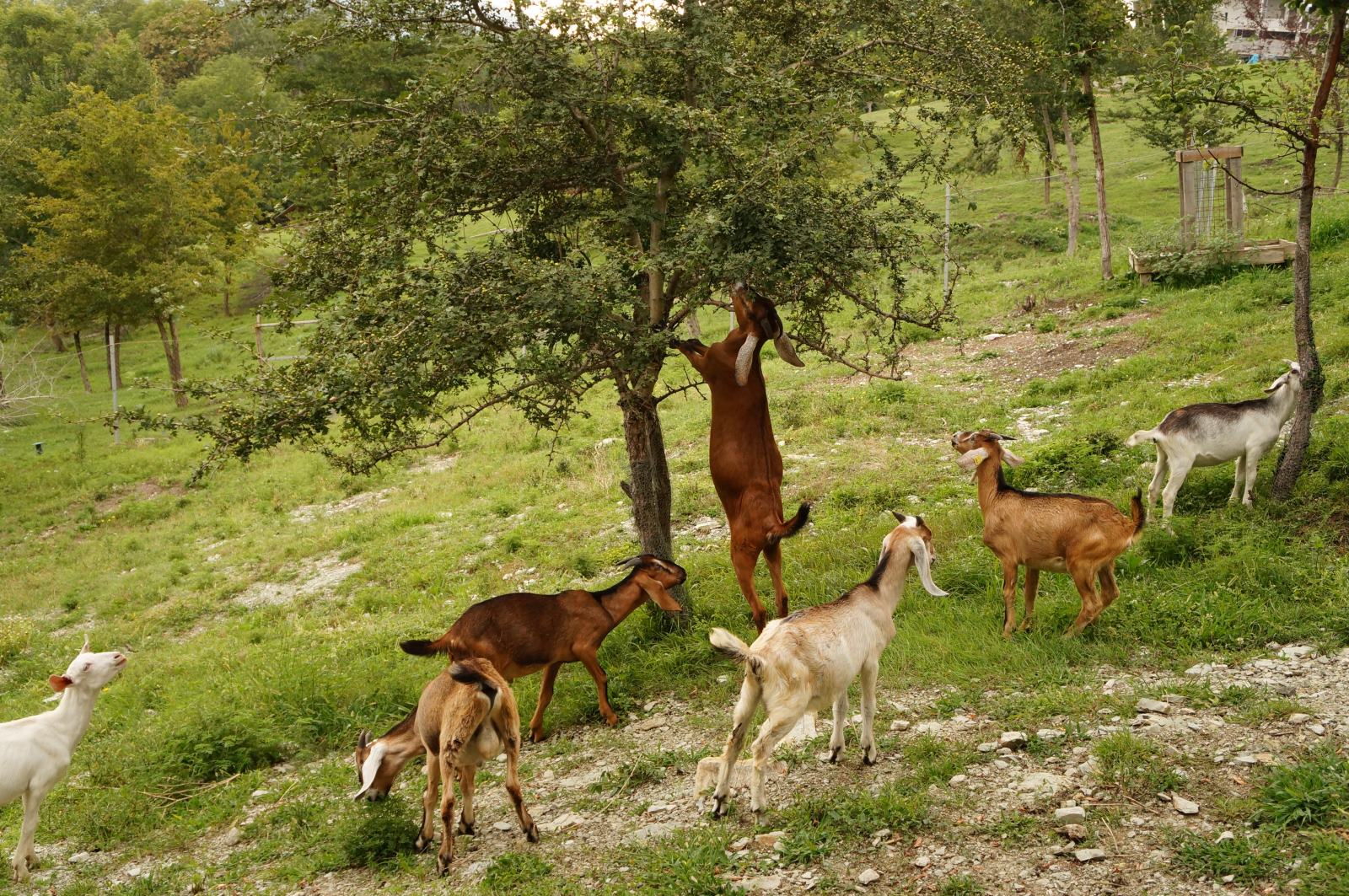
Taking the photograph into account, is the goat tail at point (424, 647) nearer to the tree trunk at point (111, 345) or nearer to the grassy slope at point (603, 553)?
the grassy slope at point (603, 553)

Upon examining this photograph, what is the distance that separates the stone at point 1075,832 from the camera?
557 centimetres

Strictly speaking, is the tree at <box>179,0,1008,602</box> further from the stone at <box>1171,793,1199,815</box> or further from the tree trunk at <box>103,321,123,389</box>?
the tree trunk at <box>103,321,123,389</box>

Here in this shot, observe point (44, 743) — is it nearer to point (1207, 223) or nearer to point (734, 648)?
point (734, 648)

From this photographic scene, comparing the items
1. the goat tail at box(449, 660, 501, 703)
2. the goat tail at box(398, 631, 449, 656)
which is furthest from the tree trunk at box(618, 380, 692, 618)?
the goat tail at box(449, 660, 501, 703)

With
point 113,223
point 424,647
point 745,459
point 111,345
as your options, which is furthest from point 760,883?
point 113,223

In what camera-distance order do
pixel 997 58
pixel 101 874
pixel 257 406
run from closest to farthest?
1. pixel 101 874
2. pixel 257 406
3. pixel 997 58

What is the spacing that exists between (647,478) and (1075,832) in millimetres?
5131

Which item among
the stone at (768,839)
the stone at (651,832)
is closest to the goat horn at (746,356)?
the stone at (651,832)

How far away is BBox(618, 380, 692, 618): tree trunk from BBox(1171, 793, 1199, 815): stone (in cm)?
484

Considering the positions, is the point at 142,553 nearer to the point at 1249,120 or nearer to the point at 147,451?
the point at 147,451

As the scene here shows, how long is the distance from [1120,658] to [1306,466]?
363 cm

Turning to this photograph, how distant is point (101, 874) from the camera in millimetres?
7430

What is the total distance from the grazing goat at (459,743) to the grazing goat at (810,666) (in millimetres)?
1324

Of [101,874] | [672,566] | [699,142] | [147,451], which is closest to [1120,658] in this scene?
[672,566]
